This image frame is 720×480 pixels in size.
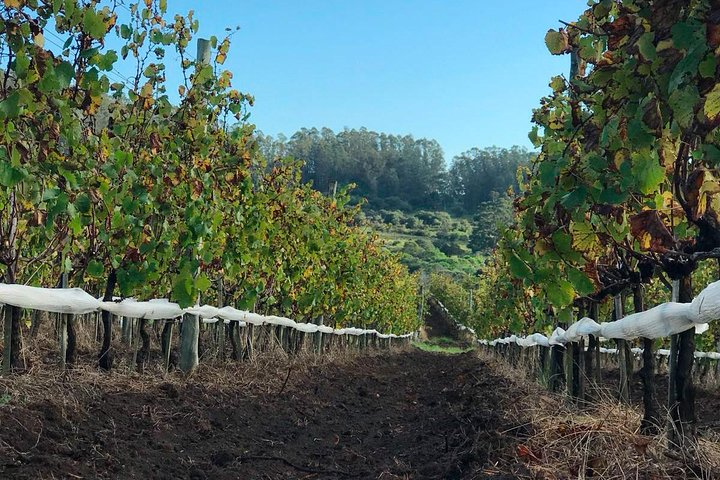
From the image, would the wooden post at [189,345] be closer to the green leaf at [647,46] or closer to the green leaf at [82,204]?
the green leaf at [82,204]

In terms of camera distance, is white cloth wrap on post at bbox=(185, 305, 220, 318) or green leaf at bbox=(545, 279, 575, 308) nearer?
green leaf at bbox=(545, 279, 575, 308)

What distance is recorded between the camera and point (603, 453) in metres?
4.08

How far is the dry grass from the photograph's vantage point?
363 centimetres

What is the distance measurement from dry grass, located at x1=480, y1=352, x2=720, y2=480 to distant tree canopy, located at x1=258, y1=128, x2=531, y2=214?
100254 mm

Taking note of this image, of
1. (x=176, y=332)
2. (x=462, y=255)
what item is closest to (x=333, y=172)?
(x=462, y=255)

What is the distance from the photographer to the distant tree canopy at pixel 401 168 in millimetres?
112000

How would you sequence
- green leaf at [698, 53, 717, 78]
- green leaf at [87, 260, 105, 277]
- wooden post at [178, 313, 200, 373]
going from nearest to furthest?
green leaf at [698, 53, 717, 78]
green leaf at [87, 260, 105, 277]
wooden post at [178, 313, 200, 373]

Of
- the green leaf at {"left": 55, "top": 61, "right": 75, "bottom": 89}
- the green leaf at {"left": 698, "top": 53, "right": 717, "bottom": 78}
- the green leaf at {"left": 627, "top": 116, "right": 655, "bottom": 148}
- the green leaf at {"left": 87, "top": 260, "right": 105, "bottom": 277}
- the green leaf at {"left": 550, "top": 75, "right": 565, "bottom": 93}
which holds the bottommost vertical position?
the green leaf at {"left": 87, "top": 260, "right": 105, "bottom": 277}

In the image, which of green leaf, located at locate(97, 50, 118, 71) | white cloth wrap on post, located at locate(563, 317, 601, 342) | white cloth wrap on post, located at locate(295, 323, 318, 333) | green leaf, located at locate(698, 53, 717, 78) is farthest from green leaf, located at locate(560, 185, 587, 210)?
white cloth wrap on post, located at locate(295, 323, 318, 333)

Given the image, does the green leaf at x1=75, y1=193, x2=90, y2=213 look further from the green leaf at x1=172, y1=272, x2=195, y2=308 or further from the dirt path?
the green leaf at x1=172, y1=272, x2=195, y2=308

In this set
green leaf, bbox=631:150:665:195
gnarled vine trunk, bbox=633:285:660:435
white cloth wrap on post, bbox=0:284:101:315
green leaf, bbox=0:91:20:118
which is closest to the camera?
green leaf, bbox=631:150:665:195

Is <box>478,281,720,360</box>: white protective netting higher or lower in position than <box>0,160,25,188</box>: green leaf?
lower

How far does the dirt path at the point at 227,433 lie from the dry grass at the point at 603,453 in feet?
1.05

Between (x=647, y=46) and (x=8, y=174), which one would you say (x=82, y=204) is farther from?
(x=647, y=46)
